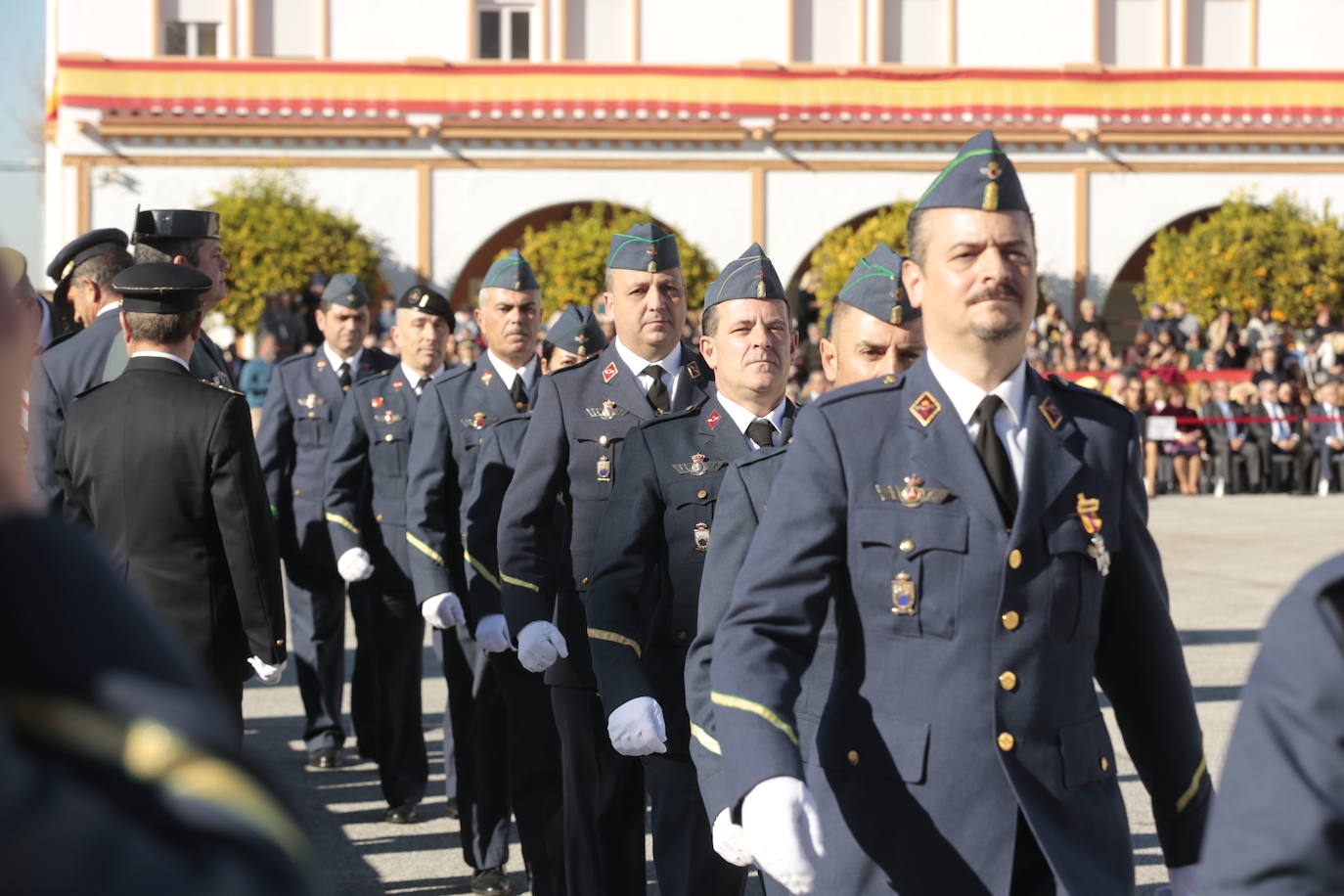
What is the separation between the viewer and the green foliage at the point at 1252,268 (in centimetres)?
3108

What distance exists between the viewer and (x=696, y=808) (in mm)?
5133

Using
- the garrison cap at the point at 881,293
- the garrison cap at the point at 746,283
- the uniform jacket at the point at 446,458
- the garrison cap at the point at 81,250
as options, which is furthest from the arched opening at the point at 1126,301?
the garrison cap at the point at 881,293

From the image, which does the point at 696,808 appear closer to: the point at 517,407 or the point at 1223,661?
the point at 517,407

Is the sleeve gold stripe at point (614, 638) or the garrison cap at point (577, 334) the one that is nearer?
the sleeve gold stripe at point (614, 638)

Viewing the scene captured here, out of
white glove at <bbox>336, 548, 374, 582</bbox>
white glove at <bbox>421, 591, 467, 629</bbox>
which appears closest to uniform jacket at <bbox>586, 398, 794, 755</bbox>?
white glove at <bbox>421, 591, 467, 629</bbox>

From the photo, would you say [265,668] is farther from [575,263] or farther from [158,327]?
[575,263]

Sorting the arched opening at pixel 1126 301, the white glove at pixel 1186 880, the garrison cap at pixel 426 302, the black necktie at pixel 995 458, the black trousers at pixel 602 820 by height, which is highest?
the arched opening at pixel 1126 301

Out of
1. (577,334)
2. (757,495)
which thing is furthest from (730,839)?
(577,334)

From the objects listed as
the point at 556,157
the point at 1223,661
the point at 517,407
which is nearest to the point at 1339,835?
the point at 517,407

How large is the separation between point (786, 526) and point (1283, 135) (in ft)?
116

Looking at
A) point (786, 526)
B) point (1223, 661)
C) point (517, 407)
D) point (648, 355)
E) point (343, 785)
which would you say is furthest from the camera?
point (1223, 661)

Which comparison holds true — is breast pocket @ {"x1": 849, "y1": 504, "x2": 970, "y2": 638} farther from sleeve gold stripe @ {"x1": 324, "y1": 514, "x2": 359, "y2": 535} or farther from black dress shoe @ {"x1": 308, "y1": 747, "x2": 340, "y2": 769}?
black dress shoe @ {"x1": 308, "y1": 747, "x2": 340, "y2": 769}

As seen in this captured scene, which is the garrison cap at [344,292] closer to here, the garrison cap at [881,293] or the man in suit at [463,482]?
the man in suit at [463,482]

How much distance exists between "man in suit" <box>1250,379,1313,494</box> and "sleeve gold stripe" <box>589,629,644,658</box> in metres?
20.9
